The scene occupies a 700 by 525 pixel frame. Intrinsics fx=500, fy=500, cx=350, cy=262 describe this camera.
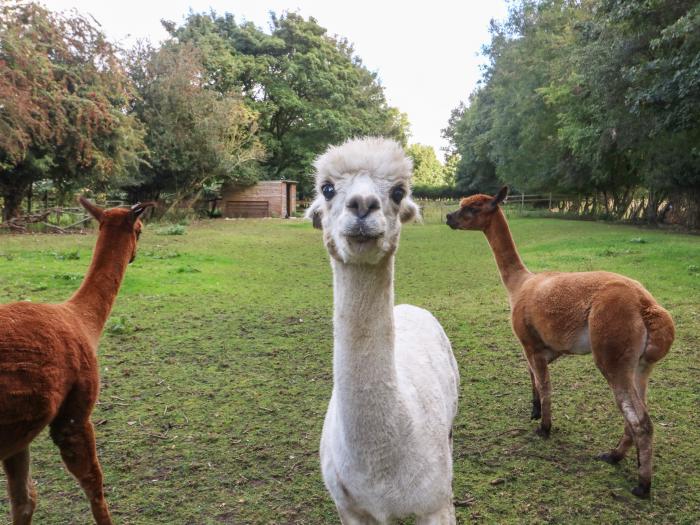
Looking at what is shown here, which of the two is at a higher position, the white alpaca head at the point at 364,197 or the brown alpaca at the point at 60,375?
the white alpaca head at the point at 364,197

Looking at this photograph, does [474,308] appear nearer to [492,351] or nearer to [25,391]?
[492,351]

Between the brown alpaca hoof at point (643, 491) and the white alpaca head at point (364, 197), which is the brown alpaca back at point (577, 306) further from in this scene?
the white alpaca head at point (364, 197)

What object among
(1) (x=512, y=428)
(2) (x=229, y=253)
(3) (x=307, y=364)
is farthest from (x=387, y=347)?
(2) (x=229, y=253)

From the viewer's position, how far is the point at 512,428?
12.1 ft

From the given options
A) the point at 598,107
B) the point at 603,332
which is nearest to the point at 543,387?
the point at 603,332

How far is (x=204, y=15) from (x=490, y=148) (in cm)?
2203

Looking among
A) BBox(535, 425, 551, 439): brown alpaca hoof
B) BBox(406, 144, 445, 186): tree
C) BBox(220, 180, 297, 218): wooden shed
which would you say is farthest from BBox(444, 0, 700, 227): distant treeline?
BBox(406, 144, 445, 186): tree

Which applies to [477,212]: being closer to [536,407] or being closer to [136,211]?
[536,407]

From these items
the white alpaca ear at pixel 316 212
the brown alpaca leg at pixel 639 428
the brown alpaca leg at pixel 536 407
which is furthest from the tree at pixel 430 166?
the white alpaca ear at pixel 316 212

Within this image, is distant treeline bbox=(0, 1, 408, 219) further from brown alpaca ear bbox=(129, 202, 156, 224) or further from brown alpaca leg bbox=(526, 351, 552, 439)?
brown alpaca leg bbox=(526, 351, 552, 439)

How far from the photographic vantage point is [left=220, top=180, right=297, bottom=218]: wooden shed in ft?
99.6

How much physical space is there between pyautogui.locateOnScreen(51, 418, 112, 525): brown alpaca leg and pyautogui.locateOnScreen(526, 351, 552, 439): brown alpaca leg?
9.21ft

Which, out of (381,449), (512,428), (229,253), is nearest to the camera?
(381,449)

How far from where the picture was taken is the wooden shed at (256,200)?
30.4 m
